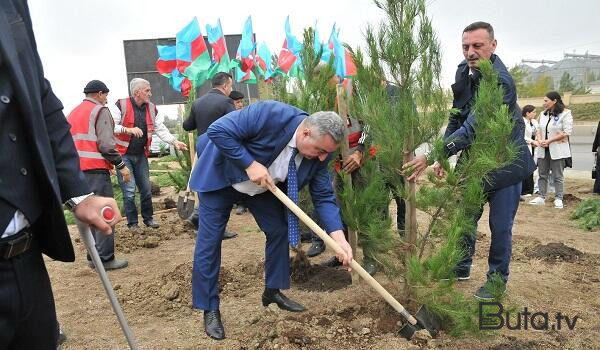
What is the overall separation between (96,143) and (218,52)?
524cm

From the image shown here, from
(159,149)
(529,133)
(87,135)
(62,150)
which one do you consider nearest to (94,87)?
(87,135)

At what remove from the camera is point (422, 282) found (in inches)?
110

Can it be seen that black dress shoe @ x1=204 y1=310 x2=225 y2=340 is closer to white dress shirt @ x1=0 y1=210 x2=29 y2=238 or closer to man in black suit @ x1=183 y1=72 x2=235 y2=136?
white dress shirt @ x1=0 y1=210 x2=29 y2=238

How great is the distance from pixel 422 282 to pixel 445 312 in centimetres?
24

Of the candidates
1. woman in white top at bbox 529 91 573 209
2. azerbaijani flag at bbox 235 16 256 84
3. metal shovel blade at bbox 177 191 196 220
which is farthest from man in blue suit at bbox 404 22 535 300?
azerbaijani flag at bbox 235 16 256 84

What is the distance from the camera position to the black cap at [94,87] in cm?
476

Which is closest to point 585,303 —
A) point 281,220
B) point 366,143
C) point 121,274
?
point 366,143

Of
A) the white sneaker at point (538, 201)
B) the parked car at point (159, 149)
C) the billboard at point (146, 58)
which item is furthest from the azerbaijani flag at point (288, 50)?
the parked car at point (159, 149)

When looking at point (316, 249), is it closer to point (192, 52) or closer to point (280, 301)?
point (280, 301)

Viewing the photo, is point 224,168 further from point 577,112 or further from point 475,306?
point 577,112

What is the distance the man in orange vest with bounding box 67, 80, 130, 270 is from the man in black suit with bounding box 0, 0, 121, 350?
10.8 feet

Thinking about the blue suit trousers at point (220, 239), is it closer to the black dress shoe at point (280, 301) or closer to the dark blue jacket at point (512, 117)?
the black dress shoe at point (280, 301)

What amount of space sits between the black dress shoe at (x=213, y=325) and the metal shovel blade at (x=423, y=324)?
116 centimetres

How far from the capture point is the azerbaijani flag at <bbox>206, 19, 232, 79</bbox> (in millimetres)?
9211
